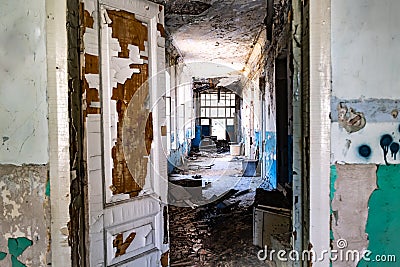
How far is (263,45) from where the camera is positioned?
617 cm

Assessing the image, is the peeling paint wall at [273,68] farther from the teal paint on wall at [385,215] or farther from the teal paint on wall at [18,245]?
the teal paint on wall at [18,245]

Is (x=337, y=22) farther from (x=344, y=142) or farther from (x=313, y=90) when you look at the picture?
(x=344, y=142)

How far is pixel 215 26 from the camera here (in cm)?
534

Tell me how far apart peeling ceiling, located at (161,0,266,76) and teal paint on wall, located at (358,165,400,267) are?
9.69ft

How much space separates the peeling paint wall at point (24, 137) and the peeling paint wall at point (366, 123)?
1.18 metres

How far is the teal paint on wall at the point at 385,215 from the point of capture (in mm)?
1371

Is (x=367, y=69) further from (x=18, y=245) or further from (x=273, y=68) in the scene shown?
(x=273, y=68)

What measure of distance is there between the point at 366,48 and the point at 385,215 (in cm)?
67

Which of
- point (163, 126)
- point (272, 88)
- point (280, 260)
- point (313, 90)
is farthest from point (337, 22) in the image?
point (272, 88)

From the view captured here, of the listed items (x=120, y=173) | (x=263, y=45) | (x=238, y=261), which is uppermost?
(x=263, y=45)

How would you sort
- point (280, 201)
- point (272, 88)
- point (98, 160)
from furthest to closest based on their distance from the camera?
1. point (272, 88)
2. point (280, 201)
3. point (98, 160)

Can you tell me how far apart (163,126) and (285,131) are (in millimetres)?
3307

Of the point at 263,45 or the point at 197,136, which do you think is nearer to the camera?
the point at 263,45

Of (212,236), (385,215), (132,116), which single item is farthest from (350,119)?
(212,236)
